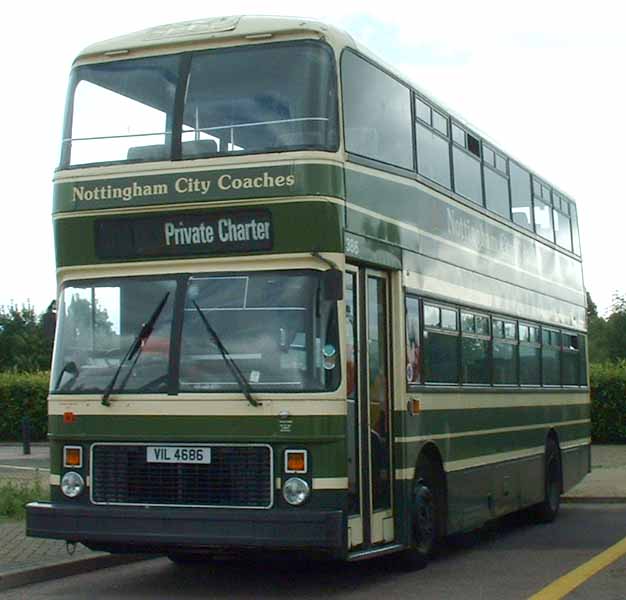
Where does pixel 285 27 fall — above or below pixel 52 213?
above

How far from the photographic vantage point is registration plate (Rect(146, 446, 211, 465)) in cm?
1163

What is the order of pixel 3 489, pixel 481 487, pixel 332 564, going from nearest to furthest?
pixel 332 564
pixel 481 487
pixel 3 489

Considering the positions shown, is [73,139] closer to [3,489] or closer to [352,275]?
[352,275]

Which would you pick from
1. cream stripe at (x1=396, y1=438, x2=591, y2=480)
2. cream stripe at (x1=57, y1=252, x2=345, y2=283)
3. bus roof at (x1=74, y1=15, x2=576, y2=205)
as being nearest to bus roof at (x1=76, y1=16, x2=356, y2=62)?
bus roof at (x1=74, y1=15, x2=576, y2=205)

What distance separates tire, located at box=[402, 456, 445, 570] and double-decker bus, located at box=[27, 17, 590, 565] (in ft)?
0.16

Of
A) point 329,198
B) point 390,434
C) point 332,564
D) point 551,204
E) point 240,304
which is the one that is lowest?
point 332,564

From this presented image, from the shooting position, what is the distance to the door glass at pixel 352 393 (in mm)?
11906

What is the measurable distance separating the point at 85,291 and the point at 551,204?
1067 cm

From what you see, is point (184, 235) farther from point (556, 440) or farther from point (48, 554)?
point (556, 440)

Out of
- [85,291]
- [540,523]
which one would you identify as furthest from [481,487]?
[85,291]

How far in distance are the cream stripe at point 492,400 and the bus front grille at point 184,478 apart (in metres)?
2.31

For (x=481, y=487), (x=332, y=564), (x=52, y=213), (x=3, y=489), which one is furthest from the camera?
(x=3, y=489)

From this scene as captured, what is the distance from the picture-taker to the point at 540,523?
19609 millimetres

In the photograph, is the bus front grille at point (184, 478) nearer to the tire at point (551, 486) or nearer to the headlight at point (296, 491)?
the headlight at point (296, 491)
